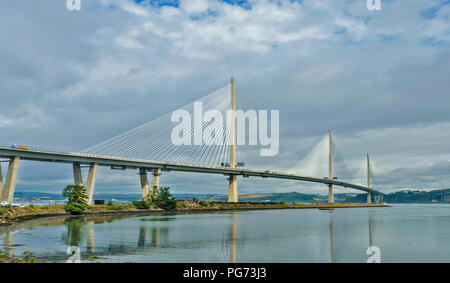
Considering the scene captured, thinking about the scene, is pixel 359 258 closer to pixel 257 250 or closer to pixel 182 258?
pixel 257 250

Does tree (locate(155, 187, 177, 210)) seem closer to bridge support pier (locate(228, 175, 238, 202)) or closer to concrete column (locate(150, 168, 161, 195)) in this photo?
concrete column (locate(150, 168, 161, 195))

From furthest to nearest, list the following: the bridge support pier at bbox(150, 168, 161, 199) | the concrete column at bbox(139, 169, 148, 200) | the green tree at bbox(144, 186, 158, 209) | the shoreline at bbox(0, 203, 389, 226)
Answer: the concrete column at bbox(139, 169, 148, 200) → the bridge support pier at bbox(150, 168, 161, 199) → the green tree at bbox(144, 186, 158, 209) → the shoreline at bbox(0, 203, 389, 226)

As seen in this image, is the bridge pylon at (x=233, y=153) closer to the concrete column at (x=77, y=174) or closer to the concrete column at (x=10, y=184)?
the concrete column at (x=77, y=174)

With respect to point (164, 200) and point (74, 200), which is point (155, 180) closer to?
point (164, 200)

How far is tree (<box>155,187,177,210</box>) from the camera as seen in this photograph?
3602 inches

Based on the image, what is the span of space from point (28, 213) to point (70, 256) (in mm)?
36094

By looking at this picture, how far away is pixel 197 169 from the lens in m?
109

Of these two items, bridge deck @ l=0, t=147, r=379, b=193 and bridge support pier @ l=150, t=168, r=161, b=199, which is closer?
bridge deck @ l=0, t=147, r=379, b=193

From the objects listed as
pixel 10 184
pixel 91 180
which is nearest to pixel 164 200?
pixel 91 180

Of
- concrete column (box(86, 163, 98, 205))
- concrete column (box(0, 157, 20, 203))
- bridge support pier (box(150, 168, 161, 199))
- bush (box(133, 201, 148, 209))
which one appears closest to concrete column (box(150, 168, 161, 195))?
bridge support pier (box(150, 168, 161, 199))

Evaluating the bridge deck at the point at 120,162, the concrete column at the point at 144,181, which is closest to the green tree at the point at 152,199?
the concrete column at the point at 144,181
